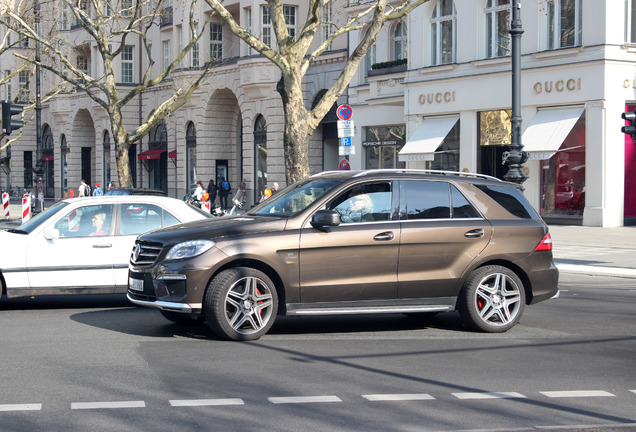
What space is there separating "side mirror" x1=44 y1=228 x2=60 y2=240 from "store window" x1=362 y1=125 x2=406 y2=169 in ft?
86.6

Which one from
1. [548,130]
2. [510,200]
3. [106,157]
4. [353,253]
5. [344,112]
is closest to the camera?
[353,253]

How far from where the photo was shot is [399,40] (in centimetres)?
3644

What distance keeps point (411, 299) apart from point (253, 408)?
352 centimetres

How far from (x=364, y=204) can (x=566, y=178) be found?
71.3ft

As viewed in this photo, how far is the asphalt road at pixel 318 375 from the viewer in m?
6.10

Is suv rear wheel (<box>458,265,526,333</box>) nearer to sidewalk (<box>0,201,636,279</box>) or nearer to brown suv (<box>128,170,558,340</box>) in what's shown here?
brown suv (<box>128,170,558,340</box>)

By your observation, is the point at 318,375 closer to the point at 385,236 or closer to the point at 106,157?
the point at 385,236

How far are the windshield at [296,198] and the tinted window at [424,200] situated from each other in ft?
2.37

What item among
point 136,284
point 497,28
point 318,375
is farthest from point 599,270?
point 497,28

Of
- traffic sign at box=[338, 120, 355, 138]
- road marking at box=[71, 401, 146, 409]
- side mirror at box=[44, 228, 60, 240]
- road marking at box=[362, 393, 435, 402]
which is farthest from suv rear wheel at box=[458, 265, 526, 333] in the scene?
traffic sign at box=[338, 120, 355, 138]

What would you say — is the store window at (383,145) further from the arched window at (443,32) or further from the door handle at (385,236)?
the door handle at (385,236)

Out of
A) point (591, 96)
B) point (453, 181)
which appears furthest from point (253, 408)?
point (591, 96)

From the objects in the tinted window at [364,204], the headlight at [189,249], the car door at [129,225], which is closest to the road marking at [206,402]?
the headlight at [189,249]

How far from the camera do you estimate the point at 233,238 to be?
350 inches
